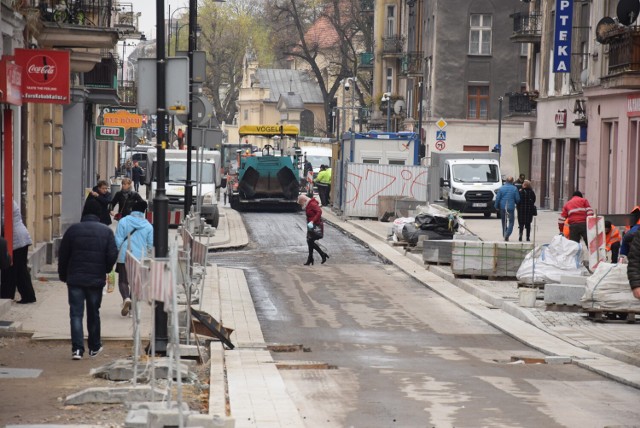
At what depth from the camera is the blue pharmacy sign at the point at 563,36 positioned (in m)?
43.5

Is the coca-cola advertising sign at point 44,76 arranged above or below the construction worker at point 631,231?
above

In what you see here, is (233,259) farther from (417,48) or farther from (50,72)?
(417,48)

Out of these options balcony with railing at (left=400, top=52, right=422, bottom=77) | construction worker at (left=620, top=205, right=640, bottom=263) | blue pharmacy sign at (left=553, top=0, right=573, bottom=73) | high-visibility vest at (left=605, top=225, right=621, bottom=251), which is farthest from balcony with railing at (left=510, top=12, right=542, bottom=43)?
construction worker at (left=620, top=205, right=640, bottom=263)

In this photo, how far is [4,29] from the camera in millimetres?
19406

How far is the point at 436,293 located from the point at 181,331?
8574 mm

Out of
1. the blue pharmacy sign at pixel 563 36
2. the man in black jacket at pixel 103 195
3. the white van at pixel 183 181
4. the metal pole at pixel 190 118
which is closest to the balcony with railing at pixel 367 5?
the blue pharmacy sign at pixel 563 36

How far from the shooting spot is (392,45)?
8412 centimetres

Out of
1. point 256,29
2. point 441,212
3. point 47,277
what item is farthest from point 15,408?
point 256,29

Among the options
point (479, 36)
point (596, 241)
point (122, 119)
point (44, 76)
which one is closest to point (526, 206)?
point (596, 241)

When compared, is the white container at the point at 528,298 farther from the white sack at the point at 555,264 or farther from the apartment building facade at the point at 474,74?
the apartment building facade at the point at 474,74

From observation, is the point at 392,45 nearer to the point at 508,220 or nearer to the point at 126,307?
the point at 508,220

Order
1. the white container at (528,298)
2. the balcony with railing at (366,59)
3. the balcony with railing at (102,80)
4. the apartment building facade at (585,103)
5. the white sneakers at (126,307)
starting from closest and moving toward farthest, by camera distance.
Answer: the white sneakers at (126,307) → the white container at (528,298) → the apartment building facade at (585,103) → the balcony with railing at (102,80) → the balcony with railing at (366,59)

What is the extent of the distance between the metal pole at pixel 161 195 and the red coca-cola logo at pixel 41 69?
576 cm

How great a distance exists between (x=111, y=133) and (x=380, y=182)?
28.7ft
